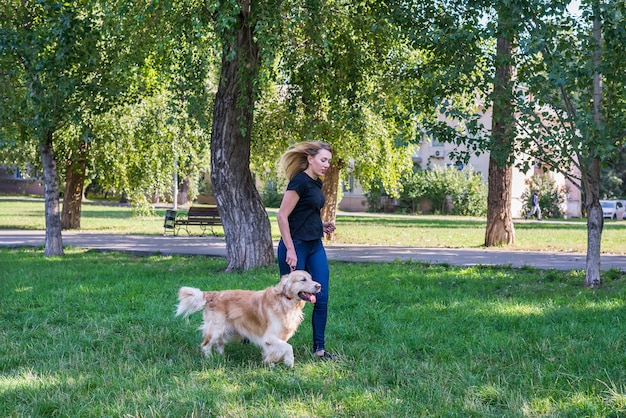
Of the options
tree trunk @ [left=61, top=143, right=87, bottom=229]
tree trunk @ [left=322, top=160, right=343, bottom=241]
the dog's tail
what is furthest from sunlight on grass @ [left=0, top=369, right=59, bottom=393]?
tree trunk @ [left=61, top=143, right=87, bottom=229]

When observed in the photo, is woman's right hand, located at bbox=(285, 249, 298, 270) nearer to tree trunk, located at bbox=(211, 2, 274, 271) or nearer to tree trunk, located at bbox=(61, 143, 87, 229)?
tree trunk, located at bbox=(211, 2, 274, 271)

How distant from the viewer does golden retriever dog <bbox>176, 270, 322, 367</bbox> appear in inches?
241

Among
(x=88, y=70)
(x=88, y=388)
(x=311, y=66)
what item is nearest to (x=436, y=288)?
(x=311, y=66)

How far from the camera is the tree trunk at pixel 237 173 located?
42.4 feet

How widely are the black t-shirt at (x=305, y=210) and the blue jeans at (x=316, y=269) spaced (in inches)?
3.3

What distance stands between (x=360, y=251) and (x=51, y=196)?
7305 millimetres

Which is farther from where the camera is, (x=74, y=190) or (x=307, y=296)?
(x=74, y=190)

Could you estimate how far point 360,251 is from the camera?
1814 centimetres

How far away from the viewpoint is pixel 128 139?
22.6m

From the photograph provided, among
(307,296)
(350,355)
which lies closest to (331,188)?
(350,355)

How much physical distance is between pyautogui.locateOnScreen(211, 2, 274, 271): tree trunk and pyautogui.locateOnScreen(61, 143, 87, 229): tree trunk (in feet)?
39.2

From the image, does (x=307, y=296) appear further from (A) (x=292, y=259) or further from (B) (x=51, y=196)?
(B) (x=51, y=196)

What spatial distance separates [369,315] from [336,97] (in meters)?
6.42

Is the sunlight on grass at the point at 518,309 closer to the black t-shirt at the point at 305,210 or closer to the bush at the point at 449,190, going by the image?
the black t-shirt at the point at 305,210
